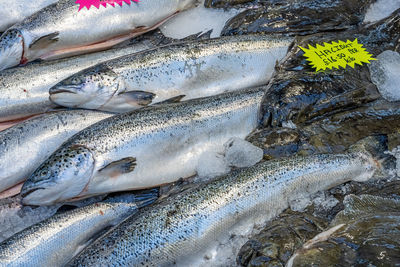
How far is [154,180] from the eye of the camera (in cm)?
268

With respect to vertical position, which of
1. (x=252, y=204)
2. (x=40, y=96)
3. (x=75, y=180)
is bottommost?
(x=252, y=204)

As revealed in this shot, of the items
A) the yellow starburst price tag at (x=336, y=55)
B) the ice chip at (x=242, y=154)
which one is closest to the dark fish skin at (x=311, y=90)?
the yellow starburst price tag at (x=336, y=55)

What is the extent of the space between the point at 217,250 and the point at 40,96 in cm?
180

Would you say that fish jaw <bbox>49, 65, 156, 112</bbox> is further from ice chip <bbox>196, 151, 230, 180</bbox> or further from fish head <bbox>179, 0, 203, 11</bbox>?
fish head <bbox>179, 0, 203, 11</bbox>

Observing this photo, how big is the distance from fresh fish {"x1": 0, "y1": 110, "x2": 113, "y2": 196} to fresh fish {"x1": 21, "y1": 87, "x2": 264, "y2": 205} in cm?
26

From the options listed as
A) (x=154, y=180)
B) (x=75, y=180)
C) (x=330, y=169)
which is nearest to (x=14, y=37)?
(x=75, y=180)

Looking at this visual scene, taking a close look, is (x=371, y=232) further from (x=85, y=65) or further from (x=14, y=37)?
(x=14, y=37)

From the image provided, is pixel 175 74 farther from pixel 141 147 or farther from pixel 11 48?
pixel 11 48

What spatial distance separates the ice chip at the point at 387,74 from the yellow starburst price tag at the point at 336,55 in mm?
79

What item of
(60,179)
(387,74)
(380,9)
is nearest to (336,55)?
(387,74)

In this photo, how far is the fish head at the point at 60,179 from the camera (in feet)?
8.25

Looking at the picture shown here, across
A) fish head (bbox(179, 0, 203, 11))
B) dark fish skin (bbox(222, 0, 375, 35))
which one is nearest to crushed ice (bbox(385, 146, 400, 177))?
dark fish skin (bbox(222, 0, 375, 35))

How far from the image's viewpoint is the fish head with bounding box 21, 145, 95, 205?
252 centimetres

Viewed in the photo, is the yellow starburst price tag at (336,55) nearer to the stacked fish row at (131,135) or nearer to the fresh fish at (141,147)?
the stacked fish row at (131,135)
